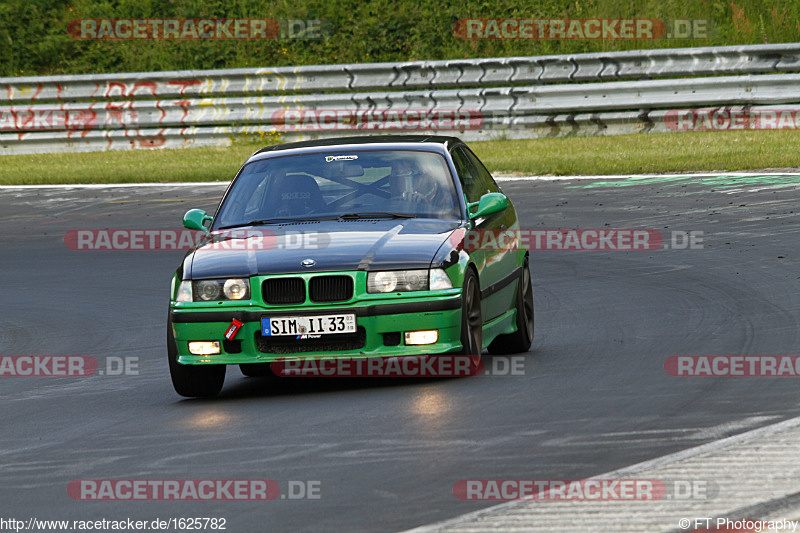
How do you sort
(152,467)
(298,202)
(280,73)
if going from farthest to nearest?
1. (280,73)
2. (298,202)
3. (152,467)

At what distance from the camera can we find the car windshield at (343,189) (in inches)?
351

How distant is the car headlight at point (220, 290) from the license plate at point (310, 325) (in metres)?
0.23

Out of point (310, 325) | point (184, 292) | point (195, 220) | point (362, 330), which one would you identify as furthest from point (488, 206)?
point (184, 292)

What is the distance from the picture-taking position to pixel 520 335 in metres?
9.27

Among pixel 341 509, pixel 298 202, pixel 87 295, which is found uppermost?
pixel 298 202

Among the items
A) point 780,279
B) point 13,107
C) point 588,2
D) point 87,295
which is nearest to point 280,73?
point 13,107

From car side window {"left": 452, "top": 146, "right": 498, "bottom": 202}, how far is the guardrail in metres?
13.3

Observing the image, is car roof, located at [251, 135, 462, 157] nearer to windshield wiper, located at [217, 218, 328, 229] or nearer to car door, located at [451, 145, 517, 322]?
car door, located at [451, 145, 517, 322]

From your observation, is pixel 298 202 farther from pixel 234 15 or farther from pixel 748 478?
pixel 234 15

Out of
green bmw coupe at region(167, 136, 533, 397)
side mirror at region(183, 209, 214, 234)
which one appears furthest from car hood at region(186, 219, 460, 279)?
side mirror at region(183, 209, 214, 234)

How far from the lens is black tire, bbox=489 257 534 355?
30.5ft

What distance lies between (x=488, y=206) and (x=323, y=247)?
4.02ft

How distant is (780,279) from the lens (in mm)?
11422

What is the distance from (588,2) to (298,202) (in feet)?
68.5
